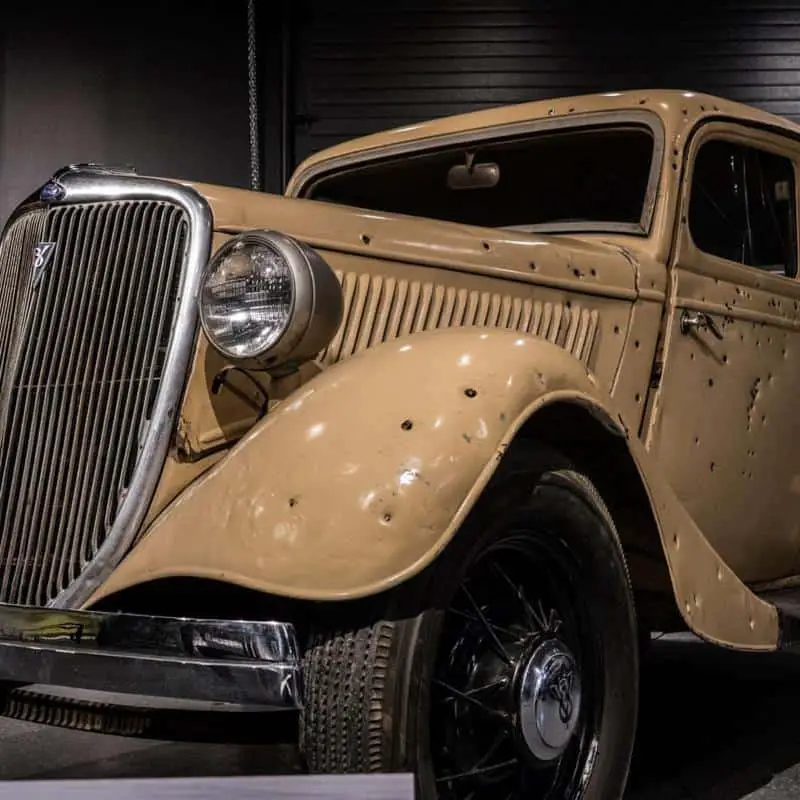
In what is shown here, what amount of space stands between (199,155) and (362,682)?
18.9ft

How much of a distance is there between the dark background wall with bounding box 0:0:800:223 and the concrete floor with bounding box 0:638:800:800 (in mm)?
4127

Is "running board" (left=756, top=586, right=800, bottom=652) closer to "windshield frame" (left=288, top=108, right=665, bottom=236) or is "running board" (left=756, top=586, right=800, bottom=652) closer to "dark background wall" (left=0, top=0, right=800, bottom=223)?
"windshield frame" (left=288, top=108, right=665, bottom=236)

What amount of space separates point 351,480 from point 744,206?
2.02 metres

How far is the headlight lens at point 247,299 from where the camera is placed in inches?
73.3

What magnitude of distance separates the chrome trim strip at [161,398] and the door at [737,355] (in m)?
1.32

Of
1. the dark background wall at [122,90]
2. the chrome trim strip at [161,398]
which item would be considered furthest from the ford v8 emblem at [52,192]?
the dark background wall at [122,90]

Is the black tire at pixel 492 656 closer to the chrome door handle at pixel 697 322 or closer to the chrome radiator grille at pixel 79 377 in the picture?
the chrome radiator grille at pixel 79 377

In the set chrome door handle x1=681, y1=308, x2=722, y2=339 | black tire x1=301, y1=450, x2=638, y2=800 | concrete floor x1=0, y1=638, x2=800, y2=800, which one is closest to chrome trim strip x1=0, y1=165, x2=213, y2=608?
black tire x1=301, y1=450, x2=638, y2=800

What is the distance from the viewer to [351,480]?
1665 millimetres

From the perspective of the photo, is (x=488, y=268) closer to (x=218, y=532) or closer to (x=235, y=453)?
(x=235, y=453)

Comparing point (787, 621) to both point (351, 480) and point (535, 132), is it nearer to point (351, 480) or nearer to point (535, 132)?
point (351, 480)

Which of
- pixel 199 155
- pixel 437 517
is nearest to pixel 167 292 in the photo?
pixel 437 517

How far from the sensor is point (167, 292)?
6.59 ft

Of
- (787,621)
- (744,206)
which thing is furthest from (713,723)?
(744,206)
